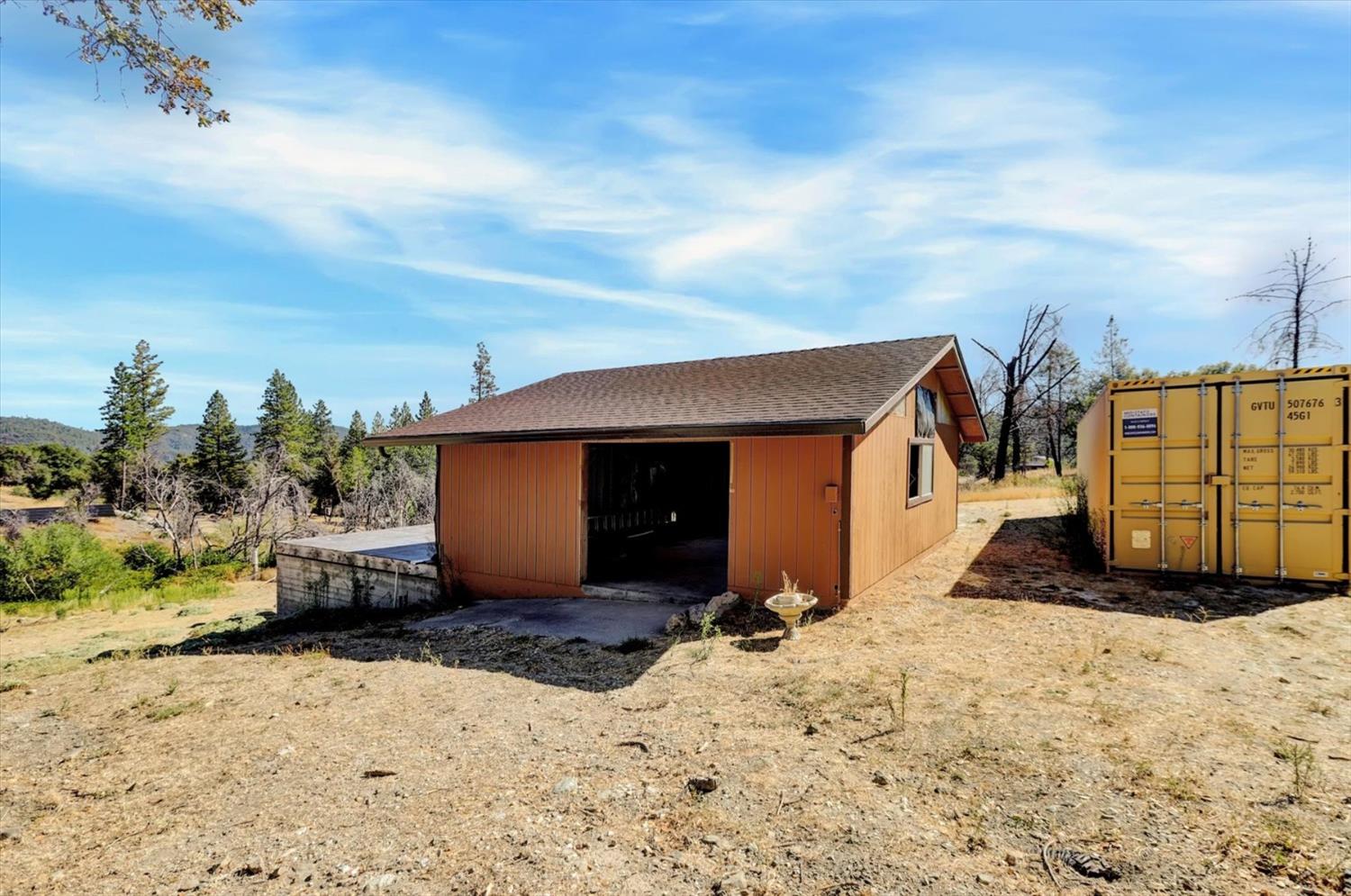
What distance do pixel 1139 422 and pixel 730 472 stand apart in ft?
18.7

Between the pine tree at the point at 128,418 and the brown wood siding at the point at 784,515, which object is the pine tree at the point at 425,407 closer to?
the pine tree at the point at 128,418

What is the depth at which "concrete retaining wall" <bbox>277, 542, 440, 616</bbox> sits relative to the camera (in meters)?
10.4

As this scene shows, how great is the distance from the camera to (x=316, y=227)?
32.7 feet

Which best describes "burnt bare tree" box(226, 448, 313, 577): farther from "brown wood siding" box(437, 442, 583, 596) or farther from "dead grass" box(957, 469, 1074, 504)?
"dead grass" box(957, 469, 1074, 504)

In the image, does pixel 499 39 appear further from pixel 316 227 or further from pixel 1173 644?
pixel 1173 644

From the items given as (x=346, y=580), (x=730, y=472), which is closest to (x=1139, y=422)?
(x=730, y=472)

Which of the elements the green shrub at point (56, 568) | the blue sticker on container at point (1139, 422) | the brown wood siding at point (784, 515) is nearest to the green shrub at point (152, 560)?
the green shrub at point (56, 568)

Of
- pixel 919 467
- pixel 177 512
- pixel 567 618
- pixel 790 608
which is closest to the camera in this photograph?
pixel 790 608

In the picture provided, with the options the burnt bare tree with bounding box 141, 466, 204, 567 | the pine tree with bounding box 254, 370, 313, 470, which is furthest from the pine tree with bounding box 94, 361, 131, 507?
the burnt bare tree with bounding box 141, 466, 204, 567

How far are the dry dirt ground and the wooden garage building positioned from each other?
4.41 feet

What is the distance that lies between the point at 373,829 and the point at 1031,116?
9772mm

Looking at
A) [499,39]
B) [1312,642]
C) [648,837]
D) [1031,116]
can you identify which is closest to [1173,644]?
[1312,642]

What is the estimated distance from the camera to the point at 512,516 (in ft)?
31.2

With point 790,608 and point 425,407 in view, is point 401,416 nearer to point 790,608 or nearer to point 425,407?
point 425,407
